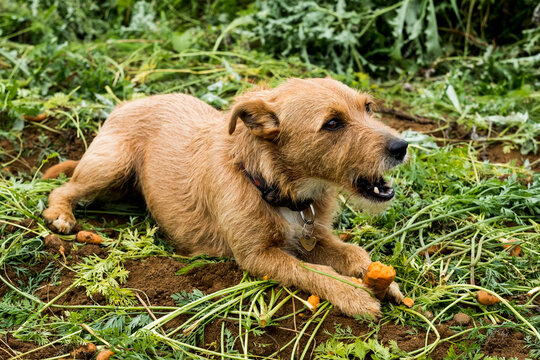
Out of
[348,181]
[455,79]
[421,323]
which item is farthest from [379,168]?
[455,79]

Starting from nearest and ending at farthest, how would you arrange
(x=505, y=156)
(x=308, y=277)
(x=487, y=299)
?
(x=487, y=299)
(x=308, y=277)
(x=505, y=156)

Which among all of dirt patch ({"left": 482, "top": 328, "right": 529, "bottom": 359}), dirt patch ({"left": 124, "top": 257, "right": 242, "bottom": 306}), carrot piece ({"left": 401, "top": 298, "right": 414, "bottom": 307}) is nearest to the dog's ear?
dirt patch ({"left": 124, "top": 257, "right": 242, "bottom": 306})

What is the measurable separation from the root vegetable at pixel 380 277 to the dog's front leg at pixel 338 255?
0.19 meters

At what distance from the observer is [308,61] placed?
827cm

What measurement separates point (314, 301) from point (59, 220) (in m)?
2.51

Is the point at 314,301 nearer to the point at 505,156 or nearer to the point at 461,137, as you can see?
the point at 505,156

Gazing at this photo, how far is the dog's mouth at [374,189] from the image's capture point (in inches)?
169

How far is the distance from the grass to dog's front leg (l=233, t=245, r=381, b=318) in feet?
0.32

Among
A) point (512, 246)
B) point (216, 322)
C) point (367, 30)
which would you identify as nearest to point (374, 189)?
point (512, 246)

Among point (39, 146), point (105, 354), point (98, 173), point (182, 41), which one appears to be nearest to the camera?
point (105, 354)

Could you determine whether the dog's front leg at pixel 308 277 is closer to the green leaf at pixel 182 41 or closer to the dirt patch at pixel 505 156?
the dirt patch at pixel 505 156

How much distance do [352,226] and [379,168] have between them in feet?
4.50

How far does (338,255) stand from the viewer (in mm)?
4578

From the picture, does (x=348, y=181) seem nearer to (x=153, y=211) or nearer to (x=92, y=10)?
(x=153, y=211)
